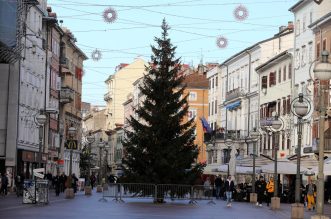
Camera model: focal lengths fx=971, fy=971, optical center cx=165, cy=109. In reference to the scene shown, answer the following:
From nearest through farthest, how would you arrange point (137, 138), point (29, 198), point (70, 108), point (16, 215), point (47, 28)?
point (16, 215)
point (29, 198)
point (137, 138)
point (47, 28)
point (70, 108)

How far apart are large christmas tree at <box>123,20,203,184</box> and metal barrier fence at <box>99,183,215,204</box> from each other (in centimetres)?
139

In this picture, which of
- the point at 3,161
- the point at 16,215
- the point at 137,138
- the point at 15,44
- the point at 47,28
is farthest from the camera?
the point at 47,28

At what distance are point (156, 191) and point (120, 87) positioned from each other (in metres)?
135

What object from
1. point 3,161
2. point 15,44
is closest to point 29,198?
point 15,44

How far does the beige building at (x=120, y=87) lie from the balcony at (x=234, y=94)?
59.3 meters

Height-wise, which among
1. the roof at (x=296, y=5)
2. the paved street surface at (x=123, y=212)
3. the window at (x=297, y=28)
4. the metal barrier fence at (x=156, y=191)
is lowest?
the paved street surface at (x=123, y=212)

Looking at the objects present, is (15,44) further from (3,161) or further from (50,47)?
(50,47)

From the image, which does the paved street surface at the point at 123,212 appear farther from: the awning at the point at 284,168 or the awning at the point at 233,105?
the awning at the point at 233,105

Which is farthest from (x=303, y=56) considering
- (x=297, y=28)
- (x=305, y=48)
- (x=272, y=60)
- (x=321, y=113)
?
(x=321, y=113)

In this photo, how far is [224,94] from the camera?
121562mm

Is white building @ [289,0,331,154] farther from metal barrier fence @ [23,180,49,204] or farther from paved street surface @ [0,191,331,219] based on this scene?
metal barrier fence @ [23,180,49,204]

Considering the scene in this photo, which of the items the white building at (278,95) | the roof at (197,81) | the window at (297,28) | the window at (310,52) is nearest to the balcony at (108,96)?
the roof at (197,81)

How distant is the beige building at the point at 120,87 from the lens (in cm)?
Result: 17900

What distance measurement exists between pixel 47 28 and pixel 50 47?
Answer: 2.34 metres
